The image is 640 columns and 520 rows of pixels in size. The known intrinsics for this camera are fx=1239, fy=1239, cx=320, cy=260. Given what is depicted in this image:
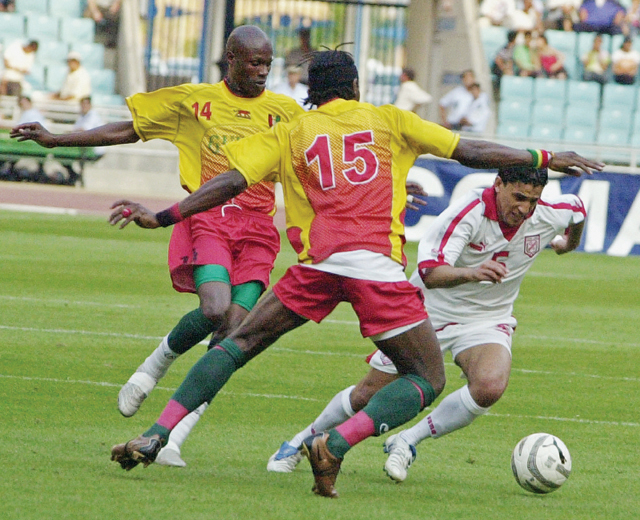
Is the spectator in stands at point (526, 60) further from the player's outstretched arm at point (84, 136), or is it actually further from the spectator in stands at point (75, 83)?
the player's outstretched arm at point (84, 136)

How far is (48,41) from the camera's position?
83.1 ft

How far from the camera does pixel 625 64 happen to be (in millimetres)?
24922

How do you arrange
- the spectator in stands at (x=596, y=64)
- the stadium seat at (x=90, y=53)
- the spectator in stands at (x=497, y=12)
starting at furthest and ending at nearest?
the spectator in stands at (x=497, y=12)
the stadium seat at (x=90, y=53)
the spectator in stands at (x=596, y=64)

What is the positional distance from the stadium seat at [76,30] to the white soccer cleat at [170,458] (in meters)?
21.3

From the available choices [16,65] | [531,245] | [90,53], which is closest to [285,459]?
[531,245]

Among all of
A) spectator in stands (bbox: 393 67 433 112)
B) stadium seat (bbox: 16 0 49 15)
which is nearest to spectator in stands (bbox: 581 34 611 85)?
spectator in stands (bbox: 393 67 433 112)

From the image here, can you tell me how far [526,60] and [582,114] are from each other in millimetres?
1557

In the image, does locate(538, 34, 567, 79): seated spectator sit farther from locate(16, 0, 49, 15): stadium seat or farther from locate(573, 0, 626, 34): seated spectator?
locate(16, 0, 49, 15): stadium seat

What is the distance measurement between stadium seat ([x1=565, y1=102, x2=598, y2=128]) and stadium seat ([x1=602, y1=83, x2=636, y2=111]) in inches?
12.9

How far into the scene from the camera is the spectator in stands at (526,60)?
81.2 feet

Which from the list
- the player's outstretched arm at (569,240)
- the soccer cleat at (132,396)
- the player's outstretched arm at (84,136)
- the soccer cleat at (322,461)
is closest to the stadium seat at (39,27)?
the player's outstretched arm at (84,136)

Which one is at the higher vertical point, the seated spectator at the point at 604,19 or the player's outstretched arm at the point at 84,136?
the player's outstretched arm at the point at 84,136

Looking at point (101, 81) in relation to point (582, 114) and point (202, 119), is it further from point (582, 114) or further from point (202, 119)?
point (202, 119)

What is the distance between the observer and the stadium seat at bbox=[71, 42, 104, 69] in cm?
2541
